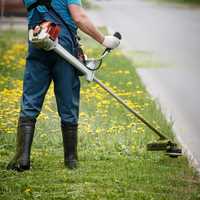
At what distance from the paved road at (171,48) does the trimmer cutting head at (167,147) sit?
24 cm

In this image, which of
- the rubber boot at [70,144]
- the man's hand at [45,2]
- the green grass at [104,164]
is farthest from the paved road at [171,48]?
the man's hand at [45,2]

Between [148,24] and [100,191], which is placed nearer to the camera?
[100,191]

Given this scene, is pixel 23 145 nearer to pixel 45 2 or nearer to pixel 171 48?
pixel 45 2

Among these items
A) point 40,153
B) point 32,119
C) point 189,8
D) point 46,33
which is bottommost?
point 189,8

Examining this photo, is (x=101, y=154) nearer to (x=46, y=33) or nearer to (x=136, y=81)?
(x=46, y=33)

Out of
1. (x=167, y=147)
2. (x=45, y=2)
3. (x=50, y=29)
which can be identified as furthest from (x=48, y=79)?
(x=167, y=147)

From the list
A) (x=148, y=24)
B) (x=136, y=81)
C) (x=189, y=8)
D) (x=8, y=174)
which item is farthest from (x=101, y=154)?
(x=189, y=8)

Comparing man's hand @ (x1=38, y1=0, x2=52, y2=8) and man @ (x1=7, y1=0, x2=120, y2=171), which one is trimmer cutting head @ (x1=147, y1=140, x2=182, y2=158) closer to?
man @ (x1=7, y1=0, x2=120, y2=171)

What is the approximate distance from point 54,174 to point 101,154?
0.92 metres

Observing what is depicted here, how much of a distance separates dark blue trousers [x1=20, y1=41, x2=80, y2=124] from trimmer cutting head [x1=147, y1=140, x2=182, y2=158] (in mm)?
866

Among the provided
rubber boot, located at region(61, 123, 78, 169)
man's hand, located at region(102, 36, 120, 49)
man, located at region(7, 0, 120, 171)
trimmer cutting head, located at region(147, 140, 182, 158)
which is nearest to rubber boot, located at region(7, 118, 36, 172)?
man, located at region(7, 0, 120, 171)

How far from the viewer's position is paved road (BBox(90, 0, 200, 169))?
10.4 m

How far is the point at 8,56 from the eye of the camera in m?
15.0

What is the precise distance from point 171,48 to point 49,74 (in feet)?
34.7
